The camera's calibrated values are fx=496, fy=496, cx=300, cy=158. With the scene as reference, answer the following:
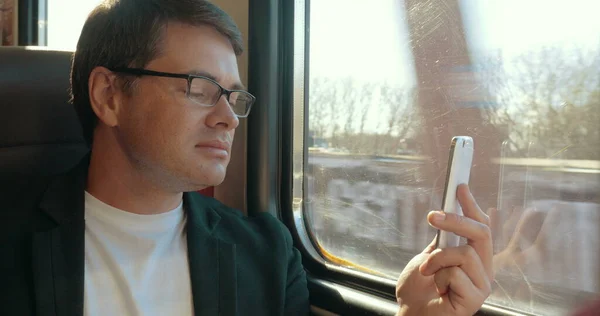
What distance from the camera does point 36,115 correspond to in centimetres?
139

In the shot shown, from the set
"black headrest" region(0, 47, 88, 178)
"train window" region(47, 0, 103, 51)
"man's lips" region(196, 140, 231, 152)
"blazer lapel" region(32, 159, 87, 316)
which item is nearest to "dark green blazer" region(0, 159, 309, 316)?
"blazer lapel" region(32, 159, 87, 316)

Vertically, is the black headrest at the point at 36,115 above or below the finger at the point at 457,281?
above

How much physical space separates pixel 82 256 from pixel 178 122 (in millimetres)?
385

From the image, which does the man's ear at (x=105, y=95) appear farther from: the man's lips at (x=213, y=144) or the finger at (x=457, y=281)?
the finger at (x=457, y=281)

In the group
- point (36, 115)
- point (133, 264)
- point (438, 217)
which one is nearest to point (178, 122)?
point (133, 264)

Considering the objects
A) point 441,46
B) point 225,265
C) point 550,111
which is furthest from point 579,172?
point 225,265

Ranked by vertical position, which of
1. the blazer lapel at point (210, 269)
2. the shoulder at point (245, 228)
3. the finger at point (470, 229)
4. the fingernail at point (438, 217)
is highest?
the fingernail at point (438, 217)

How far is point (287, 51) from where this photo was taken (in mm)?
1662

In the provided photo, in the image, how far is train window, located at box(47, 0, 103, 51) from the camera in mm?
2693

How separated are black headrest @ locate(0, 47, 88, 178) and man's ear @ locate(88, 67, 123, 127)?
0.20 m

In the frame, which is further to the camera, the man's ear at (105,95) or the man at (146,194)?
the man's ear at (105,95)

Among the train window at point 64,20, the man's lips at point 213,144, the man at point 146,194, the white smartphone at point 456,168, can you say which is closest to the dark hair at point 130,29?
the man at point 146,194

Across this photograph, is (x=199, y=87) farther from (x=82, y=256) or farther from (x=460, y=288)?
(x=460, y=288)

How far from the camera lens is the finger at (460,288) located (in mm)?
858
